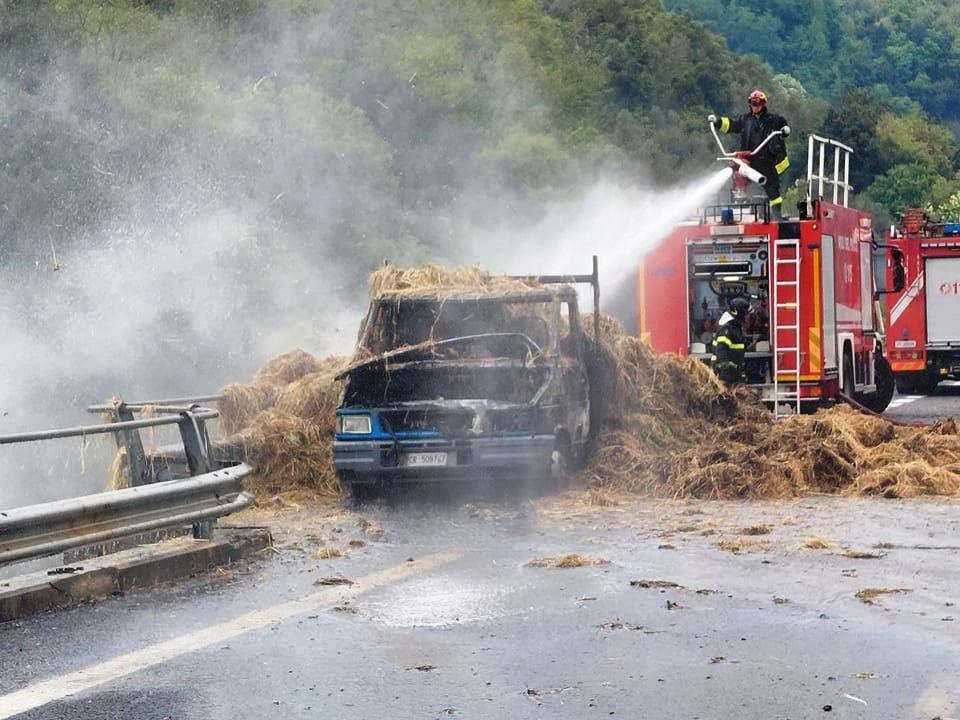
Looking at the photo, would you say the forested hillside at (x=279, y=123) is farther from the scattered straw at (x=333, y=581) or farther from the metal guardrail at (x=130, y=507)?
the scattered straw at (x=333, y=581)

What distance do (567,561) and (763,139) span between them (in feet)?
33.9

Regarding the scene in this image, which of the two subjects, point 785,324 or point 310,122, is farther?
point 310,122

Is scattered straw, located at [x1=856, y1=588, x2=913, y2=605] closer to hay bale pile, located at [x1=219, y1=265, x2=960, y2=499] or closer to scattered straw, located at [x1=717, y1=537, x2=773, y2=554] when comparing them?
scattered straw, located at [x1=717, y1=537, x2=773, y2=554]

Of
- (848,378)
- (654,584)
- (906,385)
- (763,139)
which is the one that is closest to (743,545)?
(654,584)

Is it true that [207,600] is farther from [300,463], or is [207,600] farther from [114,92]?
[114,92]

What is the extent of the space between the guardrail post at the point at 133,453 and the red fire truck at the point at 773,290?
26.1 feet

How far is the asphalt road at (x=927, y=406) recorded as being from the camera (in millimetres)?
22359

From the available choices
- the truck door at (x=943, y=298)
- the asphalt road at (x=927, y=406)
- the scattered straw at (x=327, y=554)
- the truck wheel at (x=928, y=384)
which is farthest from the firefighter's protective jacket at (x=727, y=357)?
the truck wheel at (x=928, y=384)

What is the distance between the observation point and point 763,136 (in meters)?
19.0

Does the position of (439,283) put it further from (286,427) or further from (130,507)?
(130,507)

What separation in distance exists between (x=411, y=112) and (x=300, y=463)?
38611 millimetres

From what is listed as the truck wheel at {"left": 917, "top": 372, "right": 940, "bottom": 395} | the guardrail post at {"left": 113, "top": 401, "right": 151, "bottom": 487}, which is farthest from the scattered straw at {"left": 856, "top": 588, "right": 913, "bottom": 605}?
the truck wheel at {"left": 917, "top": 372, "right": 940, "bottom": 395}

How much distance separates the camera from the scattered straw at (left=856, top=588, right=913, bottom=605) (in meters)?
8.41

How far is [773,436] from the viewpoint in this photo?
14453 millimetres
